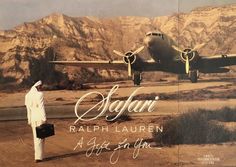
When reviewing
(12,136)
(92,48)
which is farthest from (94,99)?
(12,136)

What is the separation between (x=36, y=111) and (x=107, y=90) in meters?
1.03

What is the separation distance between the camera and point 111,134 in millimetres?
7445

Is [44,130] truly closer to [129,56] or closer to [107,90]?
A: [107,90]

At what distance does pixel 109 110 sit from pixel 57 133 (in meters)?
0.79

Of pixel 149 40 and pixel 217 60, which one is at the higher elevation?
pixel 149 40

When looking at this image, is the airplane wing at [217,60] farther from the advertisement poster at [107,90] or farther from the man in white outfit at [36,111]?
the man in white outfit at [36,111]

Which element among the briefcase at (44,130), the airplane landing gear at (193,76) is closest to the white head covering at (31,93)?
the briefcase at (44,130)

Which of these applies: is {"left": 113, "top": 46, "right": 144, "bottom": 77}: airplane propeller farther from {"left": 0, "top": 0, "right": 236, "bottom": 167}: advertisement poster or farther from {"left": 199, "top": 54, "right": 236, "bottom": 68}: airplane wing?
{"left": 199, "top": 54, "right": 236, "bottom": 68}: airplane wing

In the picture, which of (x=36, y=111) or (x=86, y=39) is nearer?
(x=36, y=111)

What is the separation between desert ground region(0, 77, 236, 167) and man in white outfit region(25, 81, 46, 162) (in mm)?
78

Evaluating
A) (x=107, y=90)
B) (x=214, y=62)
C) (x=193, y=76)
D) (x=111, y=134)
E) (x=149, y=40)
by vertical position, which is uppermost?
(x=149, y=40)

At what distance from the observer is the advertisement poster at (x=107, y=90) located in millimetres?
7398

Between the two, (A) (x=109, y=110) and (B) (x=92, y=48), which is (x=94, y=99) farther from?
(B) (x=92, y=48)

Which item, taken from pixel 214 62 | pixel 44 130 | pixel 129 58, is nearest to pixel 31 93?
pixel 44 130
